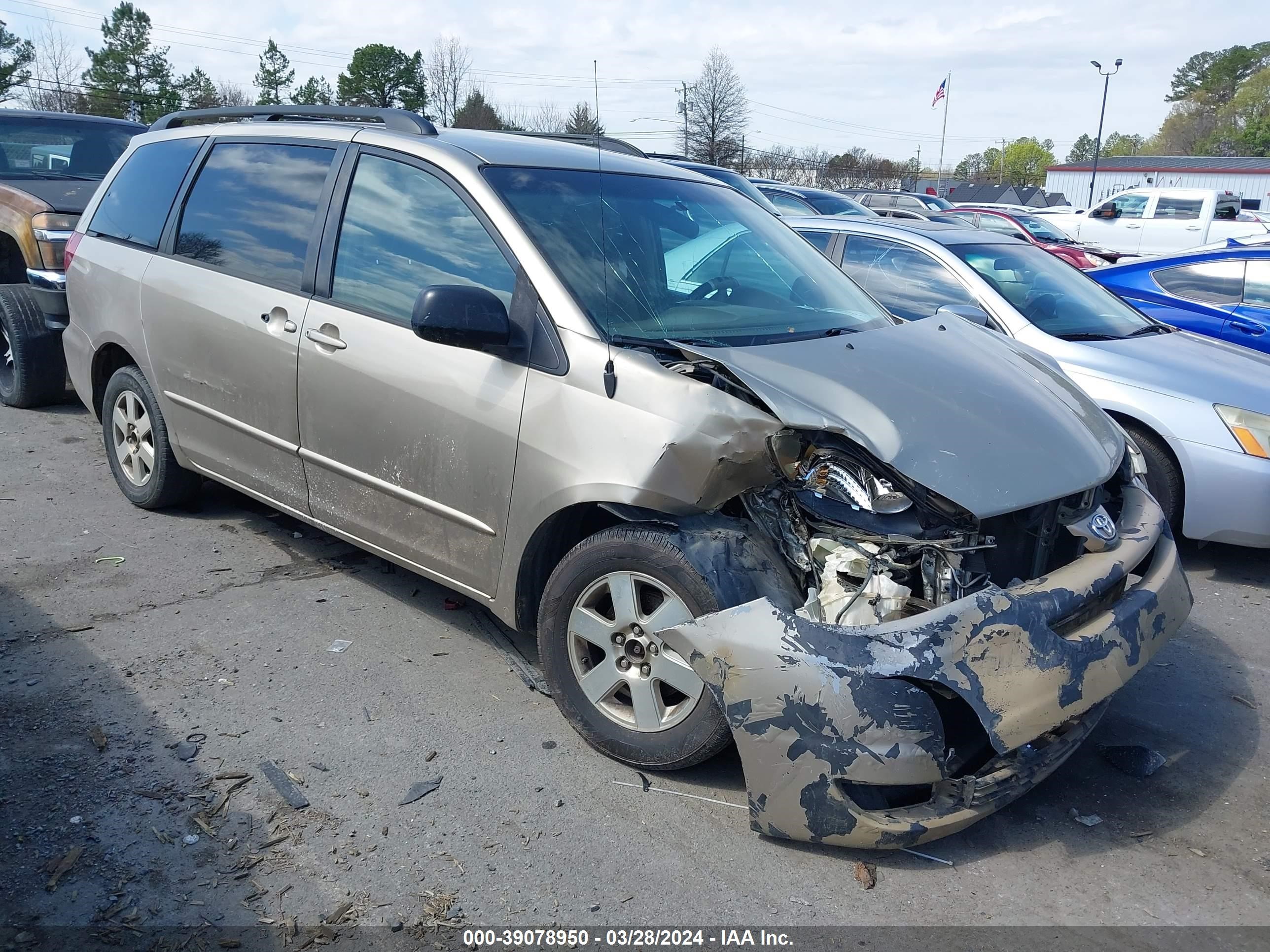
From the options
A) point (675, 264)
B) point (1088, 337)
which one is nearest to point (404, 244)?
point (675, 264)

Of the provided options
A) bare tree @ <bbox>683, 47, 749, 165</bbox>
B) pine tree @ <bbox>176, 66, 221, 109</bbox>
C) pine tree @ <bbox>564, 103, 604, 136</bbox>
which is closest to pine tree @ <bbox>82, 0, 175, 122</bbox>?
pine tree @ <bbox>176, 66, 221, 109</bbox>

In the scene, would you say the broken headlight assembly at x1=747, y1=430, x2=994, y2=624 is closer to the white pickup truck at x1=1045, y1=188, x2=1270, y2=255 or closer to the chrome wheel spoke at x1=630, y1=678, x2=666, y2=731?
the chrome wheel spoke at x1=630, y1=678, x2=666, y2=731

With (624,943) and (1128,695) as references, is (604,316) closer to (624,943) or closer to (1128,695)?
(624,943)

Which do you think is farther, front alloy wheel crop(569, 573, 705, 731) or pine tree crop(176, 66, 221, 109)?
pine tree crop(176, 66, 221, 109)

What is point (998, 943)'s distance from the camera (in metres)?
2.57

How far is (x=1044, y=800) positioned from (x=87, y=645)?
3.51 m

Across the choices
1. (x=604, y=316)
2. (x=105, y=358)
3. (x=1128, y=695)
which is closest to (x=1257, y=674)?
(x=1128, y=695)

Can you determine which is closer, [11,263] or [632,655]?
[632,655]

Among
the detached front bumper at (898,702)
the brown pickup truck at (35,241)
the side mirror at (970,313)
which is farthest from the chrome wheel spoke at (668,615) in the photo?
the brown pickup truck at (35,241)

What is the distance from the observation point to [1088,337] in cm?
579

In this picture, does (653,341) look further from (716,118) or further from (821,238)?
(716,118)

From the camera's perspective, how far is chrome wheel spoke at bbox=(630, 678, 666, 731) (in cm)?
312

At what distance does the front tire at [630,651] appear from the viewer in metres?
2.99

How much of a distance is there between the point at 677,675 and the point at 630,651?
0.65 ft
